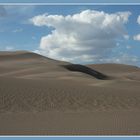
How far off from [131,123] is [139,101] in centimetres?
602

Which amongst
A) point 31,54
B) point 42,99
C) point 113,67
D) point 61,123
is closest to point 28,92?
point 42,99

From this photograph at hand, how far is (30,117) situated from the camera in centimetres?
1623

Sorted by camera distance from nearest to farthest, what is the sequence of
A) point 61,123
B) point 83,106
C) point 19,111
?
point 61,123 < point 19,111 < point 83,106

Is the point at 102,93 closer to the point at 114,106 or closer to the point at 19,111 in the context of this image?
the point at 114,106

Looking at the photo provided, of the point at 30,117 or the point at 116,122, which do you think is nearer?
the point at 116,122

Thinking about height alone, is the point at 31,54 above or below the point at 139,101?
above

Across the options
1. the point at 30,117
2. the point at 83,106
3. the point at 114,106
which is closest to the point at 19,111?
the point at 30,117

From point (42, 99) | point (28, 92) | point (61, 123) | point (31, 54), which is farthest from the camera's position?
point (31, 54)

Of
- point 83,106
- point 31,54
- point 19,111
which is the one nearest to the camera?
point 19,111

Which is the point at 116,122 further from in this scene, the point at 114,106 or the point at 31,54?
the point at 31,54

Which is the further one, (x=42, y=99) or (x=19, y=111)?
(x=42, y=99)

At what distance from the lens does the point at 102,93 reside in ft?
73.9

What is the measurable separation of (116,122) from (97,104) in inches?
184

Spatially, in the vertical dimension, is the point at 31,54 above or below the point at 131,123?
above
